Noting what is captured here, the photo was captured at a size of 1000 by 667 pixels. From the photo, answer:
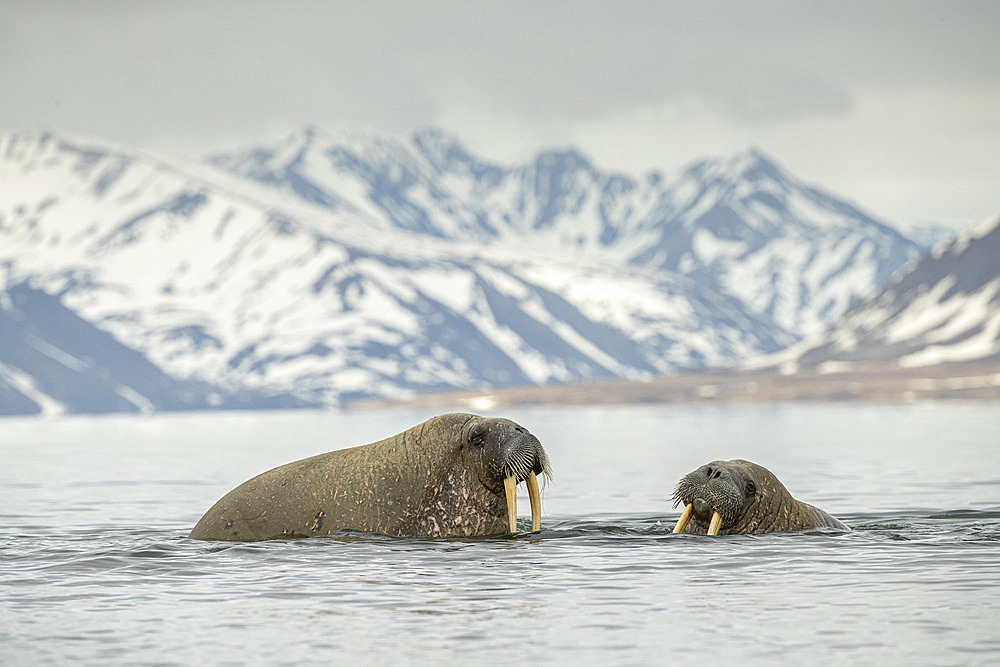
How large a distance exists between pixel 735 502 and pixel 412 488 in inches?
219

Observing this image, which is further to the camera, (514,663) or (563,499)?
(563,499)

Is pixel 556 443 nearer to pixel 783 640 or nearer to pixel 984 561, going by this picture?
pixel 984 561

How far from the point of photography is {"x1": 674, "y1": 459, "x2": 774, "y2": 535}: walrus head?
24.8m

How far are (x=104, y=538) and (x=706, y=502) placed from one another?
1306 cm

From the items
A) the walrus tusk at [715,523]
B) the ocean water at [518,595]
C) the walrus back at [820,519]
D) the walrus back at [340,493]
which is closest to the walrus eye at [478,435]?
the walrus back at [340,493]

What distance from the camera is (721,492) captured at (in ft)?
82.7

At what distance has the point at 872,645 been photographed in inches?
679

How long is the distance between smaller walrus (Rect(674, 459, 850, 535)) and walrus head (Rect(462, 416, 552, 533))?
242 centimetres

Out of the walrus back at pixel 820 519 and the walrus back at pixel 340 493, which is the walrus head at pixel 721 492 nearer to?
the walrus back at pixel 820 519

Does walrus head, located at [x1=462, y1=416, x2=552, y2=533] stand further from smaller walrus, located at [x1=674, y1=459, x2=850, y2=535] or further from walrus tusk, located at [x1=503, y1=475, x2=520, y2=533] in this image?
smaller walrus, located at [x1=674, y1=459, x2=850, y2=535]

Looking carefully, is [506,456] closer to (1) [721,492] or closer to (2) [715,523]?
(1) [721,492]

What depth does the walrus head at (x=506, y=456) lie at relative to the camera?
24656 millimetres

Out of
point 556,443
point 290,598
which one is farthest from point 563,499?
point 556,443

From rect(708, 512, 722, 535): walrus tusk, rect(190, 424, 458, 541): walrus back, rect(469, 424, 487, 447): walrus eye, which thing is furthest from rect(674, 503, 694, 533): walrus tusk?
rect(190, 424, 458, 541): walrus back
